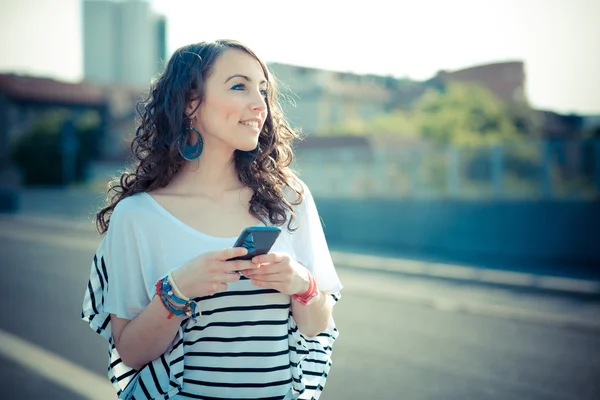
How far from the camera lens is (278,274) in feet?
5.72

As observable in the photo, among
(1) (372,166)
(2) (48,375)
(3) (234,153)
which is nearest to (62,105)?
(1) (372,166)

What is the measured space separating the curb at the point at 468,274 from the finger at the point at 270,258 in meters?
8.38

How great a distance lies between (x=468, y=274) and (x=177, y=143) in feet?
30.1

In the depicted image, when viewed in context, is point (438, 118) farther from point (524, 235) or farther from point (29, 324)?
point (29, 324)

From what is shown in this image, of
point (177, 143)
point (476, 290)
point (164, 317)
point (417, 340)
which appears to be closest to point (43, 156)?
point (476, 290)

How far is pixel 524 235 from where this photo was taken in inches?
500

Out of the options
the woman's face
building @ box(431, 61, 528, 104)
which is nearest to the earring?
the woman's face

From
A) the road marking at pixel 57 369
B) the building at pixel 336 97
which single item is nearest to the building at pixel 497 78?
the building at pixel 336 97

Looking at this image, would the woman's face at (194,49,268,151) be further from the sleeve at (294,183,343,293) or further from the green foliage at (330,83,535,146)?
the green foliage at (330,83,535,146)

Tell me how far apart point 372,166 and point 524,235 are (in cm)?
470

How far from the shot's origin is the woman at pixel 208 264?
5.91 ft

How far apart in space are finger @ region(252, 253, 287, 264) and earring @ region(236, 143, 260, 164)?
0.51 meters

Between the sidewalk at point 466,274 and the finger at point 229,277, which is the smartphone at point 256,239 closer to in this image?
the finger at point 229,277

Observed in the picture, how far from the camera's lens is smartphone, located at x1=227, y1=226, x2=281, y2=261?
1628 mm
